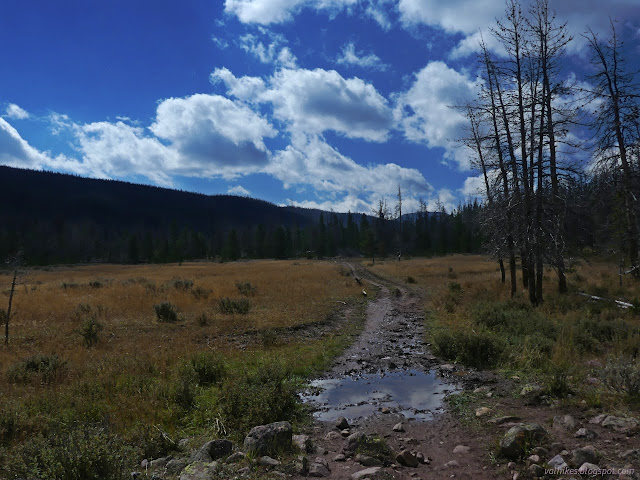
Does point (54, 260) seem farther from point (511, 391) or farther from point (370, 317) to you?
point (511, 391)

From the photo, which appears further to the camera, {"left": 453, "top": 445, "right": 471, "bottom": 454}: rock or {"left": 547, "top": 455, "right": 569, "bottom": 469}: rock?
{"left": 453, "top": 445, "right": 471, "bottom": 454}: rock

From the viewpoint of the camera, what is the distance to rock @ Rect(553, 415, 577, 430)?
204 inches

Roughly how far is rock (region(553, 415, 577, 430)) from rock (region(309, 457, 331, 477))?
10.7 feet

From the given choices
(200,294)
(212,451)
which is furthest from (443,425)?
(200,294)

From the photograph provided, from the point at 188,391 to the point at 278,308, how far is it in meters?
11.8

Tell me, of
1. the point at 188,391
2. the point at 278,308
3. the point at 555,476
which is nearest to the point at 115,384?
the point at 188,391

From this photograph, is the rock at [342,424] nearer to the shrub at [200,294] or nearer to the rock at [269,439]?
the rock at [269,439]

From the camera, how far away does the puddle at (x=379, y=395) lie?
6738mm

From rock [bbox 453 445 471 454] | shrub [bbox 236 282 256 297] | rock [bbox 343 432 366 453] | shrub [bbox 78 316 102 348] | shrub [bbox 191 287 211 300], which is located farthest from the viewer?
shrub [bbox 236 282 256 297]

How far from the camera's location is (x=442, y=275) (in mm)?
38219

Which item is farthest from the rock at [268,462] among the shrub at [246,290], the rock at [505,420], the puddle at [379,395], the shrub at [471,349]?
the shrub at [246,290]

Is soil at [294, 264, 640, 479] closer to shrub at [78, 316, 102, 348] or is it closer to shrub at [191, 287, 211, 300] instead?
shrub at [78, 316, 102, 348]

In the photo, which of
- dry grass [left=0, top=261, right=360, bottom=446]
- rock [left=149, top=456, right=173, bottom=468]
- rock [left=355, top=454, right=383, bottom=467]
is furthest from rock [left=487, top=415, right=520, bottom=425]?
dry grass [left=0, top=261, right=360, bottom=446]

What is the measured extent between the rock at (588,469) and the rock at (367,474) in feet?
7.08
